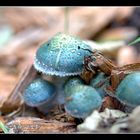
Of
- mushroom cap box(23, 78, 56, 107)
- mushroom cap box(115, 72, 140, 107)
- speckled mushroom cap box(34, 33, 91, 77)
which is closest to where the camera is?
mushroom cap box(115, 72, 140, 107)

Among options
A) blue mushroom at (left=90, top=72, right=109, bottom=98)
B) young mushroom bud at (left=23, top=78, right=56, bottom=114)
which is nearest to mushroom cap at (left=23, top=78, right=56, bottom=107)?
young mushroom bud at (left=23, top=78, right=56, bottom=114)

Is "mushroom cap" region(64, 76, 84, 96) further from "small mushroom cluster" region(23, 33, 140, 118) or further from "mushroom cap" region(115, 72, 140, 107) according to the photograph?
"mushroom cap" region(115, 72, 140, 107)

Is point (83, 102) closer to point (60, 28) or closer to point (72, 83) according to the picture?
point (72, 83)

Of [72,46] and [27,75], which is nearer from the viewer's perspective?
[72,46]
